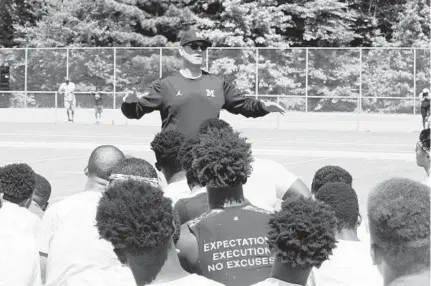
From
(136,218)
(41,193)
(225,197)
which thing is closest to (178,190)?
(225,197)

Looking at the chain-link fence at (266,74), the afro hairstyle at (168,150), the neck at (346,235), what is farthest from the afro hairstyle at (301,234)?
the chain-link fence at (266,74)

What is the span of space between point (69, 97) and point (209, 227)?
32989 mm

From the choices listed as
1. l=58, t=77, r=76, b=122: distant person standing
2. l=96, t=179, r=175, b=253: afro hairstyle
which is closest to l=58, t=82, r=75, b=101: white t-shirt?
l=58, t=77, r=76, b=122: distant person standing

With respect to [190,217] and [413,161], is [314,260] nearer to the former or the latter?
[190,217]

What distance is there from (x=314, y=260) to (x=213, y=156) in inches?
40.1

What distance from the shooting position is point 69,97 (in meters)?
36.2

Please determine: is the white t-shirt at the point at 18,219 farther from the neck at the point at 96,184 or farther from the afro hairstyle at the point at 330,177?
the afro hairstyle at the point at 330,177

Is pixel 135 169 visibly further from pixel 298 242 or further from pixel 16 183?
pixel 298 242

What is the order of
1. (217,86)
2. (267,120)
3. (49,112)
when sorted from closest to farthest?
(217,86) → (267,120) → (49,112)

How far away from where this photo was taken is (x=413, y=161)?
19.9 meters

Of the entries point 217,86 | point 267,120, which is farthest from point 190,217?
point 267,120

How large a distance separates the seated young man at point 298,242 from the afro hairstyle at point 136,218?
0.42 m

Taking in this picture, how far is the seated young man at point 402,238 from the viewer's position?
9.10 ft

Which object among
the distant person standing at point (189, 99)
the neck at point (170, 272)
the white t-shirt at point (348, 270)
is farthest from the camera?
the distant person standing at point (189, 99)
